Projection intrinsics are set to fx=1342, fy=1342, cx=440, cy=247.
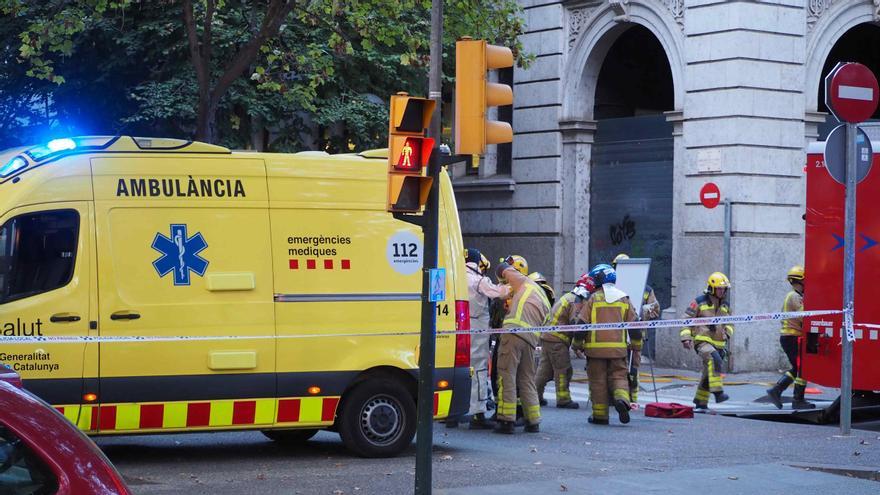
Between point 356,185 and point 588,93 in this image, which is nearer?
point 356,185

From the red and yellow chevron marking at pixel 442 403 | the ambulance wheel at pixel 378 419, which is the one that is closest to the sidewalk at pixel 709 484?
the red and yellow chevron marking at pixel 442 403

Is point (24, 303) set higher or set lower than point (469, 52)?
lower

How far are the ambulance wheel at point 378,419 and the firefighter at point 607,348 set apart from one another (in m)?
3.23

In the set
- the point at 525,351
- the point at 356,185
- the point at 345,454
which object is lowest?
the point at 345,454

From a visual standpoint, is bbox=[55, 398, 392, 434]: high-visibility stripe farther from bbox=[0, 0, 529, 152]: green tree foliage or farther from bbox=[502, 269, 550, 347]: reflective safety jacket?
bbox=[0, 0, 529, 152]: green tree foliage

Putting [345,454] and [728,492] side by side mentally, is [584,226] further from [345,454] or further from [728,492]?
[728,492]

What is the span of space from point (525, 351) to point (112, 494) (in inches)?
373

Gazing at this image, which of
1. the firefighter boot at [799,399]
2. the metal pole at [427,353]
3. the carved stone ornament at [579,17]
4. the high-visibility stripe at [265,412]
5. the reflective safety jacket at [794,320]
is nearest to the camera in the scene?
the metal pole at [427,353]

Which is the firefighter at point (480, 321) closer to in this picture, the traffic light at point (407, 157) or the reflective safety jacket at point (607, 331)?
the reflective safety jacket at point (607, 331)

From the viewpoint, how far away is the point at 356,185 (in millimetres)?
11156

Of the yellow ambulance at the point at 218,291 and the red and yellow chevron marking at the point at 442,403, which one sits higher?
the yellow ambulance at the point at 218,291

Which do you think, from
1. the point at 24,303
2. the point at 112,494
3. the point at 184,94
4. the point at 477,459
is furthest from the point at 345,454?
the point at 184,94

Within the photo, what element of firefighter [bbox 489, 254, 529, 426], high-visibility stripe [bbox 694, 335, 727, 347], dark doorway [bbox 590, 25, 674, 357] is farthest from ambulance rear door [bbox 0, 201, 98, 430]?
dark doorway [bbox 590, 25, 674, 357]

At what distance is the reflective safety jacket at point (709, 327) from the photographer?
15625mm
